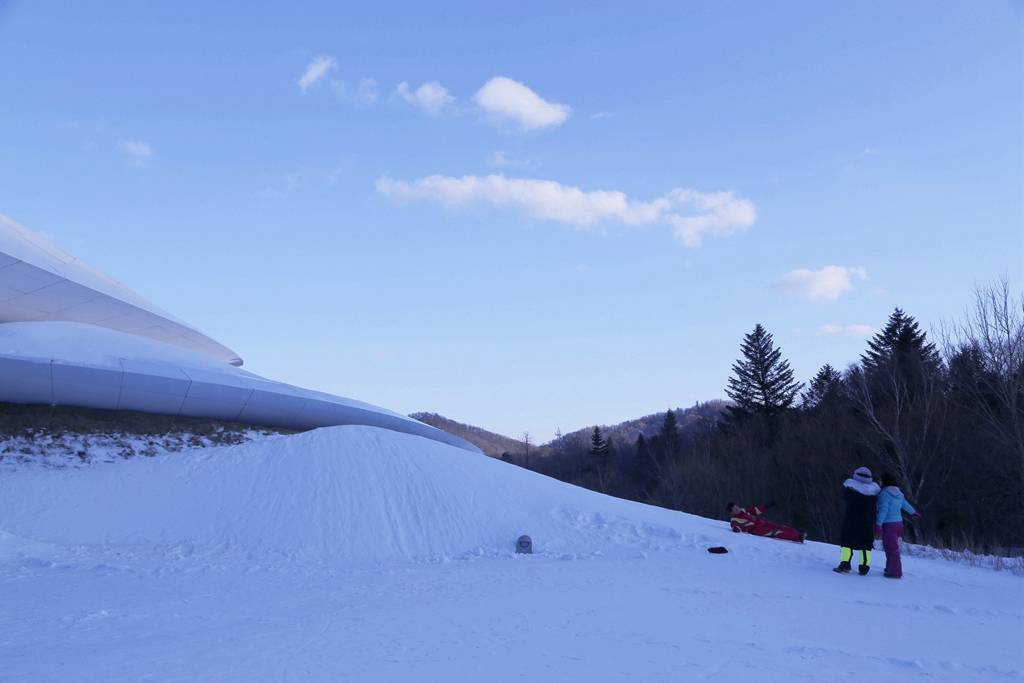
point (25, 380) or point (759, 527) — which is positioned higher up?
point (25, 380)

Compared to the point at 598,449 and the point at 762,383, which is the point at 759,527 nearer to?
the point at 762,383

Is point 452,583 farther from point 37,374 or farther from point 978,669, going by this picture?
point 37,374

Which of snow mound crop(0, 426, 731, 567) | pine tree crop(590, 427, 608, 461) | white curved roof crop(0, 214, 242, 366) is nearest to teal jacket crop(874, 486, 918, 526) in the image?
snow mound crop(0, 426, 731, 567)

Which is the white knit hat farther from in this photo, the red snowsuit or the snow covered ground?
the red snowsuit

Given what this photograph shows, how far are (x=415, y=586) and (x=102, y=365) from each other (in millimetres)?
11268

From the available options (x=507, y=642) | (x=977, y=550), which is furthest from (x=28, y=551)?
(x=977, y=550)

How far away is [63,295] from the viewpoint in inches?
709

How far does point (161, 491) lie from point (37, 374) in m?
5.06

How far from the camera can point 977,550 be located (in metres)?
11.8

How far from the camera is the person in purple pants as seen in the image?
778cm

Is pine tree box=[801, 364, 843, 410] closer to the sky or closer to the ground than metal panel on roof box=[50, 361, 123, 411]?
closer to the sky

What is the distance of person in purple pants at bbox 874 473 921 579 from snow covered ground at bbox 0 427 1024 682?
0.29 meters

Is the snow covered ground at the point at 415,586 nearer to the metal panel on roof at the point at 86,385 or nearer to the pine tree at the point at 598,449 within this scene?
the metal panel on roof at the point at 86,385

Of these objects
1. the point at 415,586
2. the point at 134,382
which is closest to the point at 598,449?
the point at 134,382
